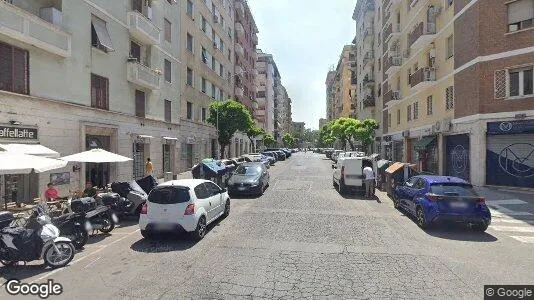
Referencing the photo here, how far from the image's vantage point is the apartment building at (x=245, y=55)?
169 feet

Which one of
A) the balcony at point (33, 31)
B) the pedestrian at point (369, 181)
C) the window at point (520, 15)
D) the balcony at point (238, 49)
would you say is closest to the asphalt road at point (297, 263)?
the pedestrian at point (369, 181)

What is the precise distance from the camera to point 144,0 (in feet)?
75.3

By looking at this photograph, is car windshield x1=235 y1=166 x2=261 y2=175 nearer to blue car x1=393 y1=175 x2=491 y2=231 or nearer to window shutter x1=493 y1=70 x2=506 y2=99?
blue car x1=393 y1=175 x2=491 y2=231

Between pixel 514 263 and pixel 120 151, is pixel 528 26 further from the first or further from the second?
pixel 120 151

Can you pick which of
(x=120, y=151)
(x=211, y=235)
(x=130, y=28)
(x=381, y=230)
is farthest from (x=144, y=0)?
(x=381, y=230)

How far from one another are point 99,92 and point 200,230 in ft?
41.3

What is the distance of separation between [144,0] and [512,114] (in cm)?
2259

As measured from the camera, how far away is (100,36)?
17.6 metres

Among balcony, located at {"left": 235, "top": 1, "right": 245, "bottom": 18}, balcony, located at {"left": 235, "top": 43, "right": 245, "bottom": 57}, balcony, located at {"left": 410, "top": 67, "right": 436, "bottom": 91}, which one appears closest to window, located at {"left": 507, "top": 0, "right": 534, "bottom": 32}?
balcony, located at {"left": 410, "top": 67, "right": 436, "bottom": 91}

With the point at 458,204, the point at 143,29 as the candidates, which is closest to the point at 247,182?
the point at 458,204

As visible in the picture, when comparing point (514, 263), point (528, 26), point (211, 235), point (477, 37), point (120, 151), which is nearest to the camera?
point (514, 263)

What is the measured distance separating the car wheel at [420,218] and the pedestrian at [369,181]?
5.42 meters

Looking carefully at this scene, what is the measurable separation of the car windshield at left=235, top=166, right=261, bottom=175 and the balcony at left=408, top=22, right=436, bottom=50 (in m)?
16.0

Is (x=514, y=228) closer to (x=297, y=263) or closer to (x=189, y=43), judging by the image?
(x=297, y=263)
